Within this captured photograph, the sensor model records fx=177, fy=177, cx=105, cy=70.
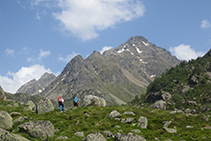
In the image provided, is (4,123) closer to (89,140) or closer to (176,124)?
(89,140)

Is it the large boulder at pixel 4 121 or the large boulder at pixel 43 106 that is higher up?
the large boulder at pixel 43 106

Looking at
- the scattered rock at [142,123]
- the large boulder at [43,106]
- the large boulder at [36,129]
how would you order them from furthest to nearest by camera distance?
the large boulder at [43,106] → the scattered rock at [142,123] → the large boulder at [36,129]

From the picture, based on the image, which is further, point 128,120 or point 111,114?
point 111,114

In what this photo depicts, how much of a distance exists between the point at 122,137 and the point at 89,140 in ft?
12.2

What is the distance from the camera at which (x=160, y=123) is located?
33.9 metres

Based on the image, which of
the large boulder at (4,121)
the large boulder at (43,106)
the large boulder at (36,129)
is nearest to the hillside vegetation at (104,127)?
the large boulder at (36,129)

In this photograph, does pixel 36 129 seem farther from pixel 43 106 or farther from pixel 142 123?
pixel 43 106

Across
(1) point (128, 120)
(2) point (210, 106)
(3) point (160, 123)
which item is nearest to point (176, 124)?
(3) point (160, 123)

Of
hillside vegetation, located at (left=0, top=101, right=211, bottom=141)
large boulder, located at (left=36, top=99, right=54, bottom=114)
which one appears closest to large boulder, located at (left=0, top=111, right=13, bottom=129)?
hillside vegetation, located at (left=0, top=101, right=211, bottom=141)

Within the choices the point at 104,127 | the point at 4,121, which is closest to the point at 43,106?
the point at 4,121

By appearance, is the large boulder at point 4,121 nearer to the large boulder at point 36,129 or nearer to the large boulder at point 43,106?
the large boulder at point 36,129

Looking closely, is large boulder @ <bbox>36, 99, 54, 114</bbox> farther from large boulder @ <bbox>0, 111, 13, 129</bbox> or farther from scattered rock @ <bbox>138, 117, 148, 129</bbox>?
scattered rock @ <bbox>138, 117, 148, 129</bbox>

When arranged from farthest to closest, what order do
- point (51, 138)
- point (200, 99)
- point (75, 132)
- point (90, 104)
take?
point (200, 99) → point (90, 104) → point (75, 132) → point (51, 138)

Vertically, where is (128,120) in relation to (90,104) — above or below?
below
